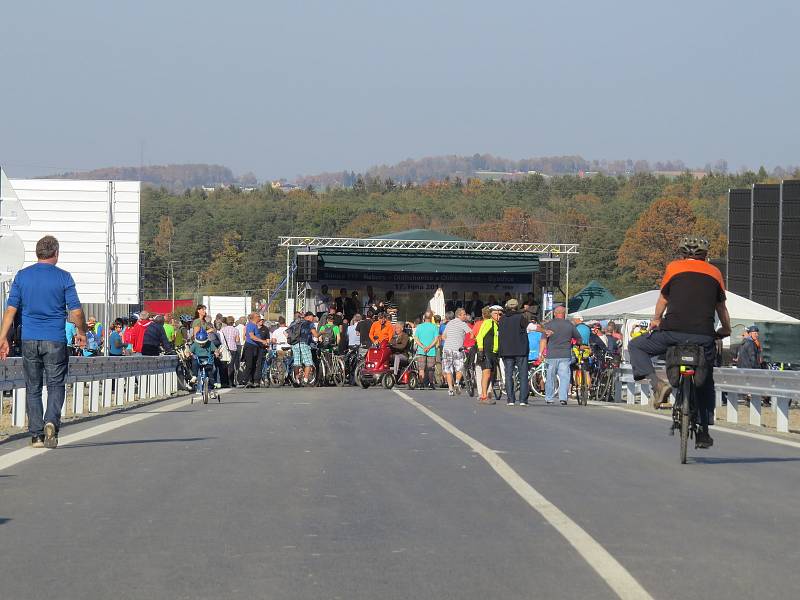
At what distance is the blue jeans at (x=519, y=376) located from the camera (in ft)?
75.0

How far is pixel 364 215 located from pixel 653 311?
428ft

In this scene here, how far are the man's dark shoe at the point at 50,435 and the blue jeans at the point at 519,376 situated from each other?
464 inches

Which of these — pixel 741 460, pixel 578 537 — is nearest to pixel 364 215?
pixel 741 460

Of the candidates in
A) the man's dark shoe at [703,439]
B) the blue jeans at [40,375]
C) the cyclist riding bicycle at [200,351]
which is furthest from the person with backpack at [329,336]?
the man's dark shoe at [703,439]

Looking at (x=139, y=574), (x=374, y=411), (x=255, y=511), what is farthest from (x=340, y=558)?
(x=374, y=411)

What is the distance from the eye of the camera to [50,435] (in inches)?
471

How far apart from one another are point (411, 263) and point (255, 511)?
4459 cm

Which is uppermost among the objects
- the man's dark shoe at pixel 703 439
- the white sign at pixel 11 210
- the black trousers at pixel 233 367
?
the white sign at pixel 11 210

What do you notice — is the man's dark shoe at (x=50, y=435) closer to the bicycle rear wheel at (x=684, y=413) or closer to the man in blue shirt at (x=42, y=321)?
the man in blue shirt at (x=42, y=321)

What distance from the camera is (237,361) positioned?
1336 inches

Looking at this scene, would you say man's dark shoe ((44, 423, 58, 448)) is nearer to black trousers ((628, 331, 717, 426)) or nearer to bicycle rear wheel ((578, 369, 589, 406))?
black trousers ((628, 331, 717, 426))

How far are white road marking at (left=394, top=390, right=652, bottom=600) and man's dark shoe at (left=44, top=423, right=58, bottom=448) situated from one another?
3623mm

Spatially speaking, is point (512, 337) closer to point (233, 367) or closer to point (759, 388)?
point (759, 388)

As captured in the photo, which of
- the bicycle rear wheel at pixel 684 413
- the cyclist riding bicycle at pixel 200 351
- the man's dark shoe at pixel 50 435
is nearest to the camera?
the bicycle rear wheel at pixel 684 413
